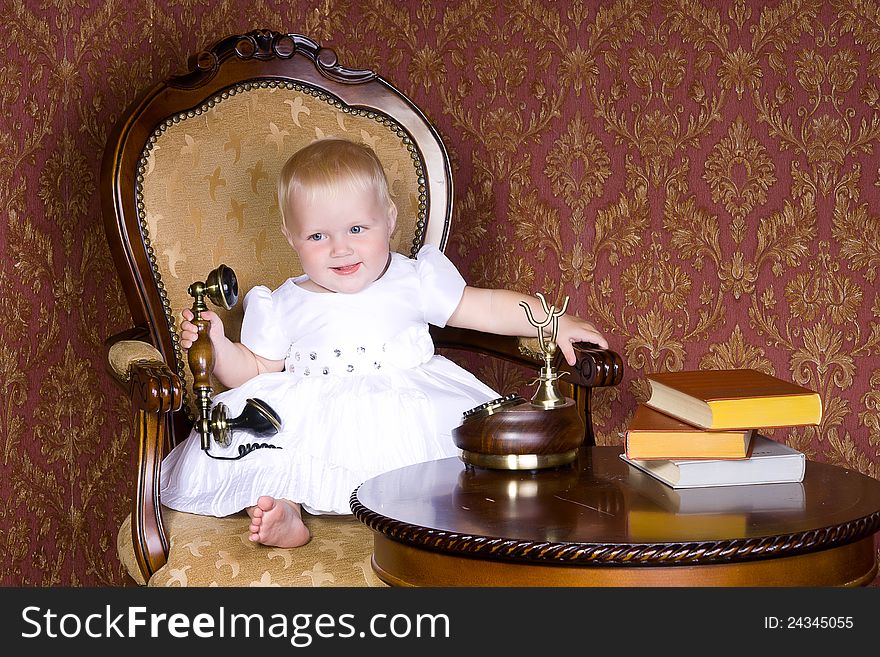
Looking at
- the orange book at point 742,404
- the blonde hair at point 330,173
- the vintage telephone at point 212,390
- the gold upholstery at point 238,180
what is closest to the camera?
the orange book at point 742,404

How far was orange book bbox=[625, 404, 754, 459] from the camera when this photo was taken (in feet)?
4.82

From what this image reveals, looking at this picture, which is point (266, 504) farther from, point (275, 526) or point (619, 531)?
point (619, 531)

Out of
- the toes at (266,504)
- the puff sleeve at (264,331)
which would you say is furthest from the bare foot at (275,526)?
the puff sleeve at (264,331)

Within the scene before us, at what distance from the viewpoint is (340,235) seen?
2188mm

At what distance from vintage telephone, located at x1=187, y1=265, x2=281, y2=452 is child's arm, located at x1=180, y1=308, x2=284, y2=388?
0.09 meters

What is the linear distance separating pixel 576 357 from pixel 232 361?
714 mm

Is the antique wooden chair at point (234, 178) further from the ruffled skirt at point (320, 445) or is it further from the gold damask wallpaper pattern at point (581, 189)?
the gold damask wallpaper pattern at point (581, 189)

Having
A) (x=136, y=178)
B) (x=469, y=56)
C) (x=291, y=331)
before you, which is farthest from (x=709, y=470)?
(x=469, y=56)

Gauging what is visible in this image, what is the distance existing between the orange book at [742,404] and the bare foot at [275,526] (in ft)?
2.11

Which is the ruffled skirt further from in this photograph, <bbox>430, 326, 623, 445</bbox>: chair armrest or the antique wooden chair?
<bbox>430, 326, 623, 445</bbox>: chair armrest

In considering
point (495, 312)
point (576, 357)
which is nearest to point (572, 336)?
point (576, 357)

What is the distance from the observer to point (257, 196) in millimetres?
2412

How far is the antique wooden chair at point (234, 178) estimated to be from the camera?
2.23 meters
